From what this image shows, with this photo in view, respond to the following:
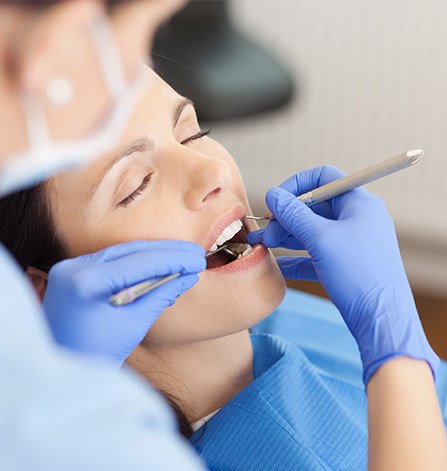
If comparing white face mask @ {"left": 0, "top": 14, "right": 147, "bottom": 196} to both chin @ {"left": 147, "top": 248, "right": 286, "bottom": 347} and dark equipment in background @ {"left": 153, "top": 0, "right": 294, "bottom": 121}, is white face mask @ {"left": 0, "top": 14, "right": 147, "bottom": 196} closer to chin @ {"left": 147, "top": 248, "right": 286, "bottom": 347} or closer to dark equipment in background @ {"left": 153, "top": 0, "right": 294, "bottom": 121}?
chin @ {"left": 147, "top": 248, "right": 286, "bottom": 347}

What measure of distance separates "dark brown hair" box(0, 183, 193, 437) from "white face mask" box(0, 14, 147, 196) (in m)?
0.53

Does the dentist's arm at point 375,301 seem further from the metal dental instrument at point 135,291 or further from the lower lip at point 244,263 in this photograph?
the metal dental instrument at point 135,291

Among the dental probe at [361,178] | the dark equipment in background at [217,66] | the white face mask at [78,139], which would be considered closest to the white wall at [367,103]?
the dark equipment in background at [217,66]

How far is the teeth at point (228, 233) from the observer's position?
1.42m

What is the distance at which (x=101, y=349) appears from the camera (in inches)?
47.3

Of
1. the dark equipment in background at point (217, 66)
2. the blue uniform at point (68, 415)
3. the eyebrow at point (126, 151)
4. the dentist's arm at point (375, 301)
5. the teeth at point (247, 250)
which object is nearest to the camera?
the blue uniform at point (68, 415)

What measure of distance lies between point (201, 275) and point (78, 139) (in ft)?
1.97

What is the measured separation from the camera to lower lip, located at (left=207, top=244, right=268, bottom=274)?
→ 4.62ft

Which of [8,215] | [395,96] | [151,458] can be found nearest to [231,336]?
[8,215]

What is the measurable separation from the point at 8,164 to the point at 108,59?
0.13m

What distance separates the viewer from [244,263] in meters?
1.41

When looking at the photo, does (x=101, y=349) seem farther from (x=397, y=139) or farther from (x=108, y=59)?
(x=397, y=139)

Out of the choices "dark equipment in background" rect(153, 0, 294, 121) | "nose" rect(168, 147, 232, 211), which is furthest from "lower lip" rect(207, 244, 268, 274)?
"dark equipment in background" rect(153, 0, 294, 121)

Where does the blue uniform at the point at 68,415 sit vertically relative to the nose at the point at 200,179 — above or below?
above
